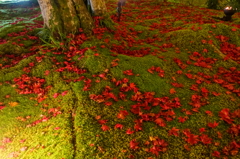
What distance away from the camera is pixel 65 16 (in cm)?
540

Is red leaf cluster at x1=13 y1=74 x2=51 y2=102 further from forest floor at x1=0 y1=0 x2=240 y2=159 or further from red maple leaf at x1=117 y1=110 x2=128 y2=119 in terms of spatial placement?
red maple leaf at x1=117 y1=110 x2=128 y2=119

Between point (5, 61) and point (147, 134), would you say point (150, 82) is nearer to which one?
point (147, 134)

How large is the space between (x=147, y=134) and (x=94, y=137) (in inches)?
38.4

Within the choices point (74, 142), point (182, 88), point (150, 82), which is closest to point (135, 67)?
point (150, 82)

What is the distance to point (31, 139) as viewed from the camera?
284 centimetres

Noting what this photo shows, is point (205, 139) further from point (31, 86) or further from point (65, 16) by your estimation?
point (65, 16)

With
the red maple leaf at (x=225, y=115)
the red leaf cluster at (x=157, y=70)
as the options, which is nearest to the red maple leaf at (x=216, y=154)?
the red maple leaf at (x=225, y=115)

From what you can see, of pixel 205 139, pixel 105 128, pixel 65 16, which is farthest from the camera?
pixel 65 16

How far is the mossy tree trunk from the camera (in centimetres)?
529

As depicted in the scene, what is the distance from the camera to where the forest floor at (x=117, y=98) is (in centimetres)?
270

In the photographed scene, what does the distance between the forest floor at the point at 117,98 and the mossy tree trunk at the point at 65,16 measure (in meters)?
0.42

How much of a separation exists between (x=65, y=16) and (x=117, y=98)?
144 inches

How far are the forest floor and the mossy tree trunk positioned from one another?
16.7 inches

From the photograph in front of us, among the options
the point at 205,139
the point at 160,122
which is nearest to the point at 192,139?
the point at 205,139
